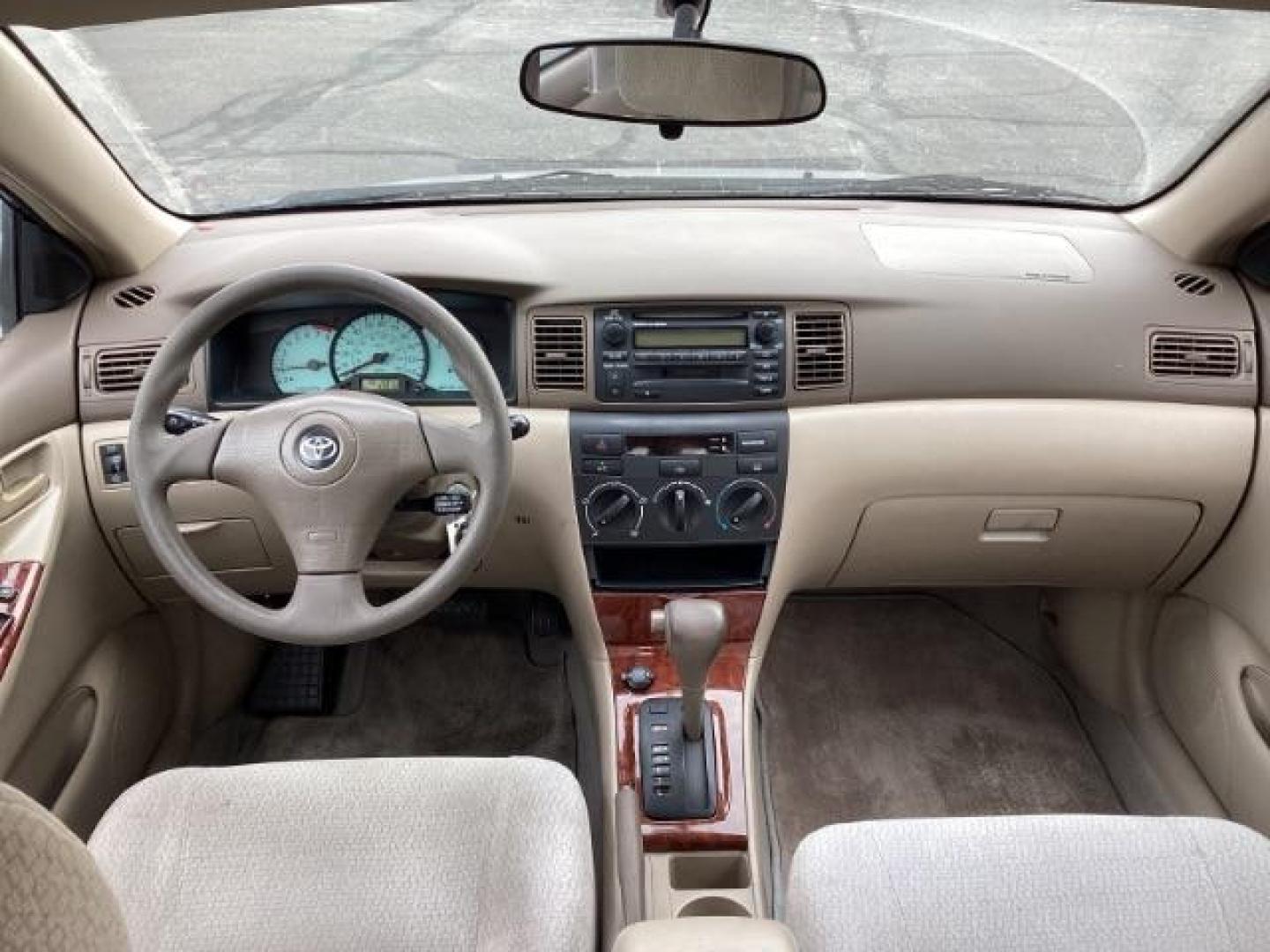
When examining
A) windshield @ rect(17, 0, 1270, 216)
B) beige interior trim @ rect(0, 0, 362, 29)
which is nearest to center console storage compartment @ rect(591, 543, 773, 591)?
windshield @ rect(17, 0, 1270, 216)

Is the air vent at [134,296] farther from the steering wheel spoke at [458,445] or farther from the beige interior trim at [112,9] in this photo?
the beige interior trim at [112,9]

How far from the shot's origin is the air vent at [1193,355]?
2430 millimetres

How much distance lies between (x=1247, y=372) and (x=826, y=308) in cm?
82

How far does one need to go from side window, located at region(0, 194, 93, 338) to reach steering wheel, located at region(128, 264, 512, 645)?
65cm

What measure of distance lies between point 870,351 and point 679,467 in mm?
423

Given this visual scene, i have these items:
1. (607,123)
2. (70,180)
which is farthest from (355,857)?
(607,123)

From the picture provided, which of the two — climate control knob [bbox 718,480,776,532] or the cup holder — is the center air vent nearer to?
climate control knob [bbox 718,480,776,532]

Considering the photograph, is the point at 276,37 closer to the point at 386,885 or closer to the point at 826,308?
the point at 826,308

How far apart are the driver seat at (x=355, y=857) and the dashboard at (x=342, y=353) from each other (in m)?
0.74

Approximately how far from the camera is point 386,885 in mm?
1765

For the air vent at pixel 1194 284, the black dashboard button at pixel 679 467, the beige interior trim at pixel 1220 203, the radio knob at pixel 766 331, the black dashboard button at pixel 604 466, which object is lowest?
the black dashboard button at pixel 604 466

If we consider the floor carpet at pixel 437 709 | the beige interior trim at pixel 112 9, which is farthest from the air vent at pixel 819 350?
the beige interior trim at pixel 112 9

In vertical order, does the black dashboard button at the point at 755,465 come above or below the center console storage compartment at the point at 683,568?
above

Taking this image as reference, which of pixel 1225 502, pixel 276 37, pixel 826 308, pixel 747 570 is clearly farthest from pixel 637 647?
pixel 276 37
